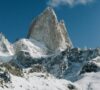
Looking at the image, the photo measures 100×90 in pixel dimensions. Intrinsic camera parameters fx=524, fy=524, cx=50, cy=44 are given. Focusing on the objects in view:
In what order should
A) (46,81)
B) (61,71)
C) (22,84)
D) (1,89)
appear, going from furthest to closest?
1. (61,71)
2. (46,81)
3. (22,84)
4. (1,89)

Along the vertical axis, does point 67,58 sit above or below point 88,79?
above

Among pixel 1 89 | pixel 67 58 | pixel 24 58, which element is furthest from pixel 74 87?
pixel 24 58

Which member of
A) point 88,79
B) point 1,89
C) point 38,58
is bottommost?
point 1,89

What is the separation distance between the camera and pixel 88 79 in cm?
8056

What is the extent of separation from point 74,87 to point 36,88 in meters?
9.60

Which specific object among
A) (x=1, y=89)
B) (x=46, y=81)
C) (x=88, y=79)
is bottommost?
(x=1, y=89)

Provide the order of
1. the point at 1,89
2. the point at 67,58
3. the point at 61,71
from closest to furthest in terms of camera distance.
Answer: the point at 1,89, the point at 61,71, the point at 67,58

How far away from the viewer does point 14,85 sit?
57562mm

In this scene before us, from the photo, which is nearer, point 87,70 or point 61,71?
point 87,70

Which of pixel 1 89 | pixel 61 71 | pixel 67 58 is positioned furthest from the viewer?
pixel 67 58

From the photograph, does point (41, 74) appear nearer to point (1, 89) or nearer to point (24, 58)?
point (1, 89)

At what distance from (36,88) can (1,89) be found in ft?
19.0

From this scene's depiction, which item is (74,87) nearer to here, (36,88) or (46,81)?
(46,81)

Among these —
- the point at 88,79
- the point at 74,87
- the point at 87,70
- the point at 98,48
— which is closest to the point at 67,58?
the point at 98,48
